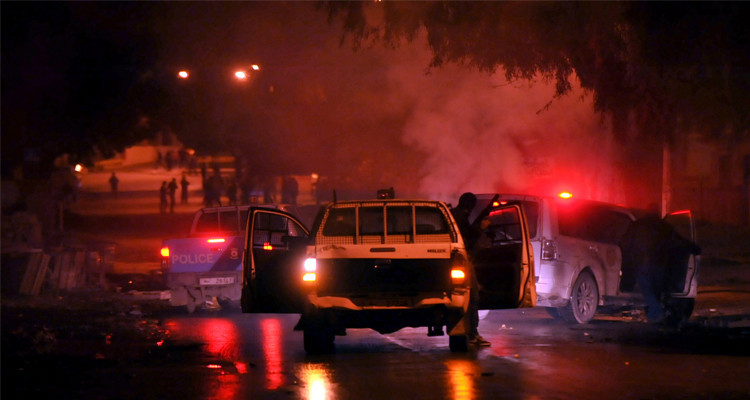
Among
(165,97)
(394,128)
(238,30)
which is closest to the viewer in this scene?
(165,97)

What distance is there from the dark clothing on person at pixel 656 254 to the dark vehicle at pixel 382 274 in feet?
10.1

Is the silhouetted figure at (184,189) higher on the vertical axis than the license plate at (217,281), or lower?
higher

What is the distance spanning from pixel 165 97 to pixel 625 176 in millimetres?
14712

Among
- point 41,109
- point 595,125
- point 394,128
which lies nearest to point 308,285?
point 595,125

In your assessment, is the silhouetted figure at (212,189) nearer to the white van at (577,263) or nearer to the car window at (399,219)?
the white van at (577,263)

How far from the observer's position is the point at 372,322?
10148mm

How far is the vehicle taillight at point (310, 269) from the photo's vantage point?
10086 mm

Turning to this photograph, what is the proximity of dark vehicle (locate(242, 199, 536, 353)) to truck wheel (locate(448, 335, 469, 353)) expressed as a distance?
0.01 m

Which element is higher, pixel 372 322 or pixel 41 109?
pixel 41 109

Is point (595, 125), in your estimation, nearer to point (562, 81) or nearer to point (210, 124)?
point (562, 81)

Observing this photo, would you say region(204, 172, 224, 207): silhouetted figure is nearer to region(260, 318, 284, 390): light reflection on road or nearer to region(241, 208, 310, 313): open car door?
region(260, 318, 284, 390): light reflection on road

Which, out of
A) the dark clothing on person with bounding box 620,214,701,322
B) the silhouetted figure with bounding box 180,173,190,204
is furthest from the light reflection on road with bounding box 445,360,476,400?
the silhouetted figure with bounding box 180,173,190,204

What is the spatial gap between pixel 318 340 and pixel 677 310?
18.2 ft

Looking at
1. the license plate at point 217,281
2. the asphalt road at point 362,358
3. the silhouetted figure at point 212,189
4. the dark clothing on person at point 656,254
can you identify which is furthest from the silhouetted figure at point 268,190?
the dark clothing on person at point 656,254
